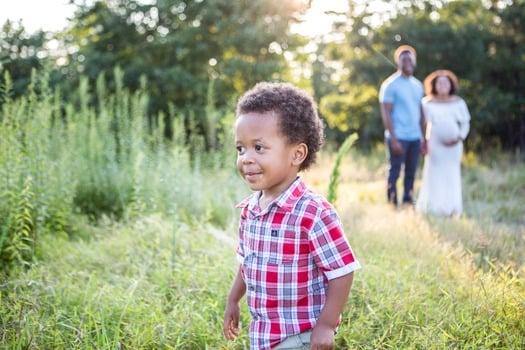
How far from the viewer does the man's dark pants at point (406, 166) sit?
6930 millimetres

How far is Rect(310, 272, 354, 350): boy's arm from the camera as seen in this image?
1830 millimetres

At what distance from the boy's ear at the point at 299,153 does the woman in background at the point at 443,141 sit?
4.95m

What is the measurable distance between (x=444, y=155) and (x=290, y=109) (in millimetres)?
5476

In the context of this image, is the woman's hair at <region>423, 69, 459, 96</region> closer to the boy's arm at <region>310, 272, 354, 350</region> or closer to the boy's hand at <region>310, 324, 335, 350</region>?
the boy's arm at <region>310, 272, 354, 350</region>

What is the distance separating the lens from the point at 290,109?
1999 millimetres

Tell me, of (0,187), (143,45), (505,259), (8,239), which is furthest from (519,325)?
(143,45)

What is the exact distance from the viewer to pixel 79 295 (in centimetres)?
319

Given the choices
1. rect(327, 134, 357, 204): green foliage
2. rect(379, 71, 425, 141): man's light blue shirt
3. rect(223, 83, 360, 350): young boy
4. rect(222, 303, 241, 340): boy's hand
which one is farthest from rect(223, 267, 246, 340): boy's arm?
rect(379, 71, 425, 141): man's light blue shirt

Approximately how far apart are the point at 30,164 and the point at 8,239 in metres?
0.83

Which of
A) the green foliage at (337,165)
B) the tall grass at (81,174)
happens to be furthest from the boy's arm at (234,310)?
the tall grass at (81,174)

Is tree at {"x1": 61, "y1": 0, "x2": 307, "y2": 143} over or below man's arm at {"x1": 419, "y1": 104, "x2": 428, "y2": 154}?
over

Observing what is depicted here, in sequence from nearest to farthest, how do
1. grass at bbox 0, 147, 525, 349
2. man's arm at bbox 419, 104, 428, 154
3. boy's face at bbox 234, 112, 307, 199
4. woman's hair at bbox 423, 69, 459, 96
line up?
boy's face at bbox 234, 112, 307, 199 → grass at bbox 0, 147, 525, 349 → woman's hair at bbox 423, 69, 459, 96 → man's arm at bbox 419, 104, 428, 154

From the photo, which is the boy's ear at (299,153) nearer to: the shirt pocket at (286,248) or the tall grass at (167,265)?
the shirt pocket at (286,248)

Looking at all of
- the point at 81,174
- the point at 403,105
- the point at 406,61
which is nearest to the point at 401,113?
the point at 403,105
